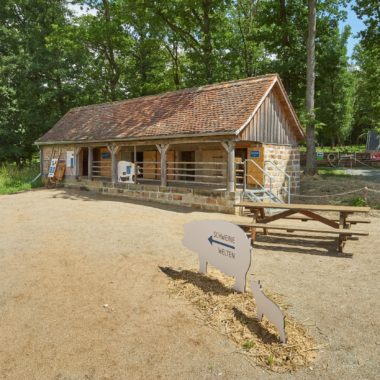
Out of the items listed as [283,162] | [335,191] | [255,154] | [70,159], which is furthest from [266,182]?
[70,159]

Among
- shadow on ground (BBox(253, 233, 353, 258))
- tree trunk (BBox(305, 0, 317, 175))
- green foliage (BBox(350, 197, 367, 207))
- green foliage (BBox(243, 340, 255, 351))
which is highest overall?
tree trunk (BBox(305, 0, 317, 175))

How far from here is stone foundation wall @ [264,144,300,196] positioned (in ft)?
48.2

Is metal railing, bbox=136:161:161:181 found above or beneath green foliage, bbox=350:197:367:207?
above

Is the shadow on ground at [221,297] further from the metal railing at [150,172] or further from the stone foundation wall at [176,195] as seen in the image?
the metal railing at [150,172]

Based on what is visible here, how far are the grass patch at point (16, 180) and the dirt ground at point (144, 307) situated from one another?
1103 cm

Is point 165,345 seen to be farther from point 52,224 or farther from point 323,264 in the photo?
point 52,224

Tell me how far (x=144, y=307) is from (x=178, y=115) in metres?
11.4

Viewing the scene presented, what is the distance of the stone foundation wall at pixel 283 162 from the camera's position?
48.2 feet

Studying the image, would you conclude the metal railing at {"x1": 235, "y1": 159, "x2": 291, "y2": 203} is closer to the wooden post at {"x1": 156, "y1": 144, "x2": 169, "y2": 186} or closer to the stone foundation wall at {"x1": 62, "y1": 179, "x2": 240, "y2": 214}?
the stone foundation wall at {"x1": 62, "y1": 179, "x2": 240, "y2": 214}

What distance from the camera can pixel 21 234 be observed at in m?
8.48

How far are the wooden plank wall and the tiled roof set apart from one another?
0.63 m

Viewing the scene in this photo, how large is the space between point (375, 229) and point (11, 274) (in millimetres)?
8947

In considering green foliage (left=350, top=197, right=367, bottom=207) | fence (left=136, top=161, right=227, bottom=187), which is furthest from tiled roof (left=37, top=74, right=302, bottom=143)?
green foliage (left=350, top=197, right=367, bottom=207)

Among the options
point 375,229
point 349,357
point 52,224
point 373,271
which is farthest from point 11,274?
point 375,229
